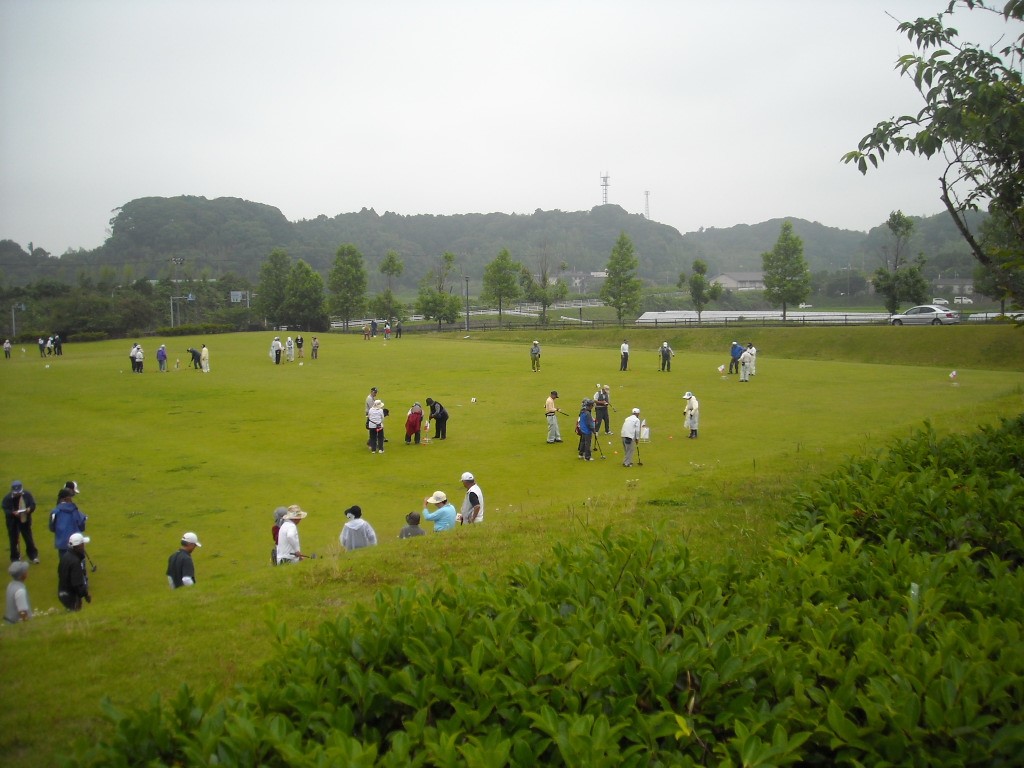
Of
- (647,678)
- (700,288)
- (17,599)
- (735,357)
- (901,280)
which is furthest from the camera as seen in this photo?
(700,288)

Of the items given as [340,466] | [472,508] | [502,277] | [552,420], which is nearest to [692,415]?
[552,420]

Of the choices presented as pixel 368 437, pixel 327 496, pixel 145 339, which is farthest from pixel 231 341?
pixel 327 496

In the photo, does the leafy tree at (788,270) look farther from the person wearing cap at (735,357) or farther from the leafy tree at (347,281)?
the leafy tree at (347,281)

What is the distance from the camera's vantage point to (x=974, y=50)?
24.3 feet

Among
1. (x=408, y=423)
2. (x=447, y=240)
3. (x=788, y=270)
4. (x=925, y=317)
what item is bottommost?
(x=408, y=423)

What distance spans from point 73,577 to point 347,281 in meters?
66.5

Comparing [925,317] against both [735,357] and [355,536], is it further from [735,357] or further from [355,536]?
[355,536]

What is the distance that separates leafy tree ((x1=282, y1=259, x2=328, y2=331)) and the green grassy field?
2824cm

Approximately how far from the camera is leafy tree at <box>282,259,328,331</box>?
229ft

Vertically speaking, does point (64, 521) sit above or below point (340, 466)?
above

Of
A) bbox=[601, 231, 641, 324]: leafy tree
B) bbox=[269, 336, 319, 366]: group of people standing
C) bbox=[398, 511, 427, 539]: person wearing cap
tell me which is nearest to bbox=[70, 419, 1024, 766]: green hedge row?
bbox=[398, 511, 427, 539]: person wearing cap

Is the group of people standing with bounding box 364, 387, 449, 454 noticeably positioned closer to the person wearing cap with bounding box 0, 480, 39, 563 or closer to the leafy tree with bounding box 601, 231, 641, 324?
the person wearing cap with bounding box 0, 480, 39, 563

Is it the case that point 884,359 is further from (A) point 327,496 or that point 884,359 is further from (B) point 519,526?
(B) point 519,526

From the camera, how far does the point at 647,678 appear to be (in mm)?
3418
